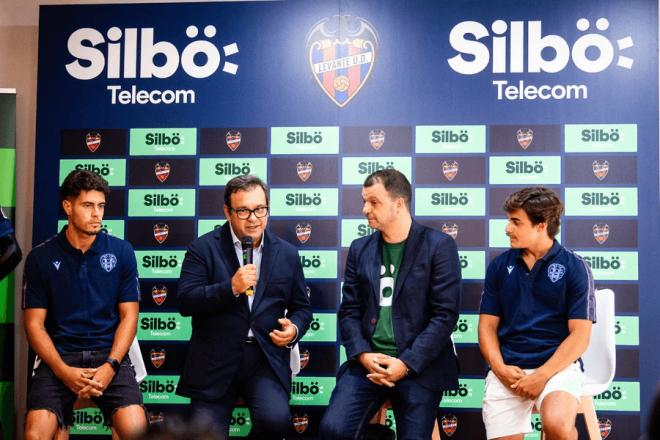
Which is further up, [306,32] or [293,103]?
[306,32]

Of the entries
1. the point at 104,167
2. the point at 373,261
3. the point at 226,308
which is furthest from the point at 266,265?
the point at 104,167

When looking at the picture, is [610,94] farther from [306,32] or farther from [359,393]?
[359,393]

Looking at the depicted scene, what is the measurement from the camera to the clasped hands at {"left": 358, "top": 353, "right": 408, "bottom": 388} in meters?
3.48

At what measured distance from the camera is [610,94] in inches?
174

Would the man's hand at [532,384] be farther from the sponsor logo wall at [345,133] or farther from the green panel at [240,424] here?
the green panel at [240,424]

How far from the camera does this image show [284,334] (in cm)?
368

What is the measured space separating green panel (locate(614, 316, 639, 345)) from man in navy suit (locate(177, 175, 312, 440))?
1.87m

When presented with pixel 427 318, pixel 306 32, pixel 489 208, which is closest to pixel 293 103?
pixel 306 32

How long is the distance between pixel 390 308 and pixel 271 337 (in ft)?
2.04

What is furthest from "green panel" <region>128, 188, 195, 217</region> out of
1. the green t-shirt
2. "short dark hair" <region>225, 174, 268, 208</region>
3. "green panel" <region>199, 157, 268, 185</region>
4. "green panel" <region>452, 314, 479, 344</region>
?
"green panel" <region>452, 314, 479, 344</region>

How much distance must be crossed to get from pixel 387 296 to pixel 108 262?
1.47 metres

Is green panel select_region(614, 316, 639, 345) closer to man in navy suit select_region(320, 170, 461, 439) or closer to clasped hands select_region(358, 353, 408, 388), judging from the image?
man in navy suit select_region(320, 170, 461, 439)

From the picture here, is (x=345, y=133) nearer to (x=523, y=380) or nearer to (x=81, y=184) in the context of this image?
(x=81, y=184)

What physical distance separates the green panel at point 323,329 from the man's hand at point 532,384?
1.35 m
